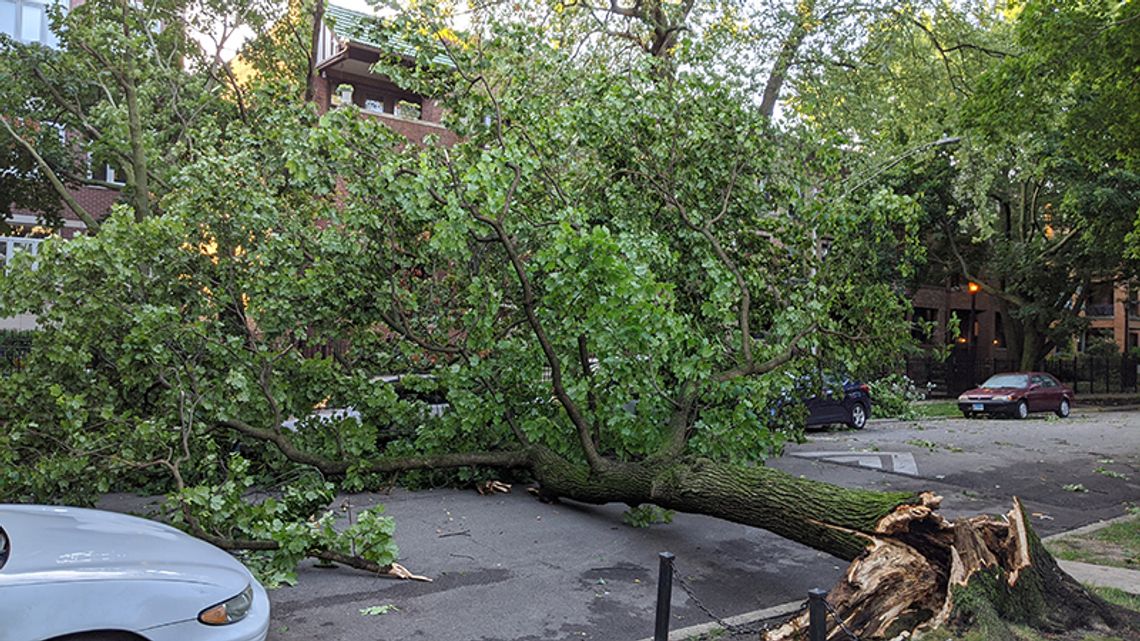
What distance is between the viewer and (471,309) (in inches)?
360

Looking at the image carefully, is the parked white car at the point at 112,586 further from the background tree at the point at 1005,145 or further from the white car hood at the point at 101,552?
the background tree at the point at 1005,145

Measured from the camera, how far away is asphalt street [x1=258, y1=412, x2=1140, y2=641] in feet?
18.9

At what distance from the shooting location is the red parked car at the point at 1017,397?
1011 inches

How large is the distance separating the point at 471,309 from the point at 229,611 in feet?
18.1

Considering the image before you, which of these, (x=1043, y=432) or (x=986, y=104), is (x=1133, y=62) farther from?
(x=1043, y=432)

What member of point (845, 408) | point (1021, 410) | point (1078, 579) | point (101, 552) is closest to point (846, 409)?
point (845, 408)

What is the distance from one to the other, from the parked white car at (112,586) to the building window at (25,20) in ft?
78.8

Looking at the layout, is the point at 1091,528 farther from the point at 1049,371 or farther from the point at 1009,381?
the point at 1049,371

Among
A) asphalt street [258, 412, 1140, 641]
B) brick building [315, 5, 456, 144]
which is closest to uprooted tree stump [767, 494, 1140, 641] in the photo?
asphalt street [258, 412, 1140, 641]

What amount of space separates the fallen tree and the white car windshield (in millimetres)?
19611

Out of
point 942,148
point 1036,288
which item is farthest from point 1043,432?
point 1036,288

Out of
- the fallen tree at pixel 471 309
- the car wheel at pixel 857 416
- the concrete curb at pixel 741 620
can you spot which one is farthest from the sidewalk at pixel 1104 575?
the car wheel at pixel 857 416

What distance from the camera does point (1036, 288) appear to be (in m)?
31.8

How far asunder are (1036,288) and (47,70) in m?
32.3
